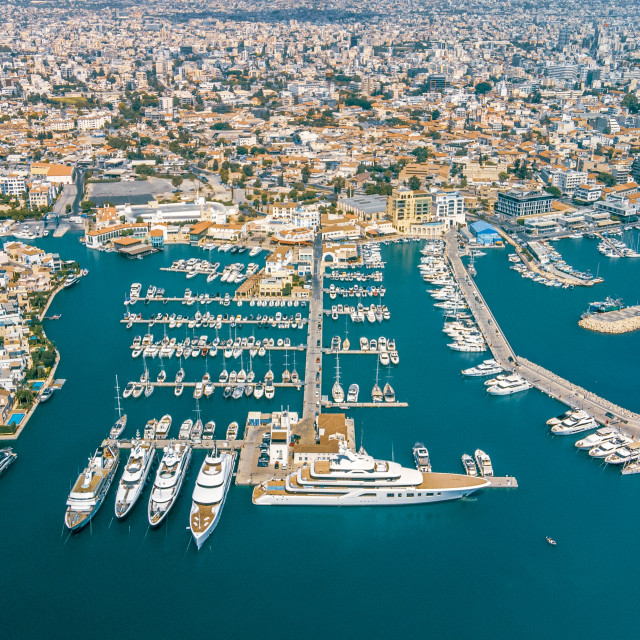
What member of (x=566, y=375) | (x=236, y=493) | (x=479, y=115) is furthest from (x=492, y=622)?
(x=479, y=115)

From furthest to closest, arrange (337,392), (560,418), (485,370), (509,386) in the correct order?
(485,370) < (509,386) < (337,392) < (560,418)

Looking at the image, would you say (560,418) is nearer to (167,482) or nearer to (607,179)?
(167,482)

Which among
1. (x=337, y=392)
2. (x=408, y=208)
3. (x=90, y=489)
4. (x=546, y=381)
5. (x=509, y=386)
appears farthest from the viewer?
(x=408, y=208)

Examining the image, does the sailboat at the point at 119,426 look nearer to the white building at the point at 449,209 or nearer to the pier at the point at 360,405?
the pier at the point at 360,405

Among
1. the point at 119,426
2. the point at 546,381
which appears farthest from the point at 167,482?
the point at 546,381

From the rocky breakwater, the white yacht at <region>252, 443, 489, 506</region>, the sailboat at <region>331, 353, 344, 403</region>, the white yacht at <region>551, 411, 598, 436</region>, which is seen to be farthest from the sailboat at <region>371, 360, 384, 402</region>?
the rocky breakwater

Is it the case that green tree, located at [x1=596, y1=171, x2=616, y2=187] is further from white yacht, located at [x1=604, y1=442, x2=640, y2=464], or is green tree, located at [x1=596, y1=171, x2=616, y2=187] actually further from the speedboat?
the speedboat

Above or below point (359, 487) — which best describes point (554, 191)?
above

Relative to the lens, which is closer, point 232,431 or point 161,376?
point 232,431
